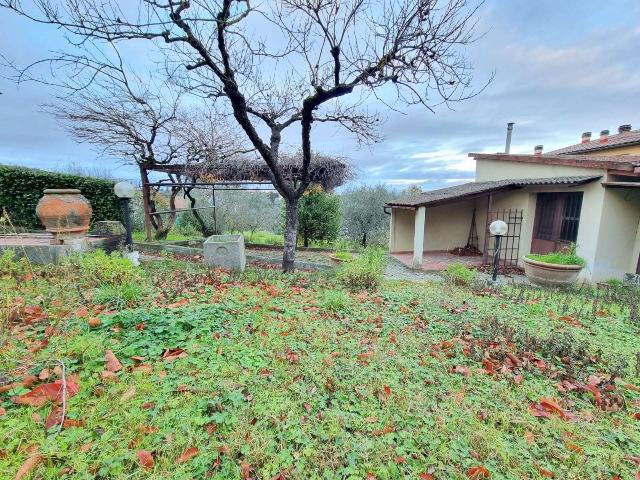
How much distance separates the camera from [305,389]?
6.68ft

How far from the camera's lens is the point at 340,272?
16.8ft

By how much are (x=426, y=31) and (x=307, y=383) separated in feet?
17.1

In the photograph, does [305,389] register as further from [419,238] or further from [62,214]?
[419,238]

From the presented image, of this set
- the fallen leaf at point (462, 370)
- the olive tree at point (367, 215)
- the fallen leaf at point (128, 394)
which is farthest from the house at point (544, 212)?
the fallen leaf at point (128, 394)

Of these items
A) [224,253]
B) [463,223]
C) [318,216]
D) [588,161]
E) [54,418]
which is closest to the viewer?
[54,418]

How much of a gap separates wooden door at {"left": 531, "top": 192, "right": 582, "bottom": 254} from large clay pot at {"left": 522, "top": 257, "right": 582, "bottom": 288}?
6.08ft

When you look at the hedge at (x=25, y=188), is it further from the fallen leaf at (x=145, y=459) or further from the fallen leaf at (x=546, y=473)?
the fallen leaf at (x=546, y=473)

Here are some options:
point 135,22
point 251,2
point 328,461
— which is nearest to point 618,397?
point 328,461

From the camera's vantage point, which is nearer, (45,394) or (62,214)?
(45,394)

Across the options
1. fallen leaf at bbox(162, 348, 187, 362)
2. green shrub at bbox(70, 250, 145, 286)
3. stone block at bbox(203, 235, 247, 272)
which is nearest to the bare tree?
stone block at bbox(203, 235, 247, 272)

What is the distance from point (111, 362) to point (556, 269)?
837cm

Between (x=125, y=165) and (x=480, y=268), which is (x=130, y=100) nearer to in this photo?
(x=125, y=165)

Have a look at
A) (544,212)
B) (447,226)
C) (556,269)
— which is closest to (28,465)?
(556,269)

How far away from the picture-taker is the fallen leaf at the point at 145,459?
→ 4.47ft
